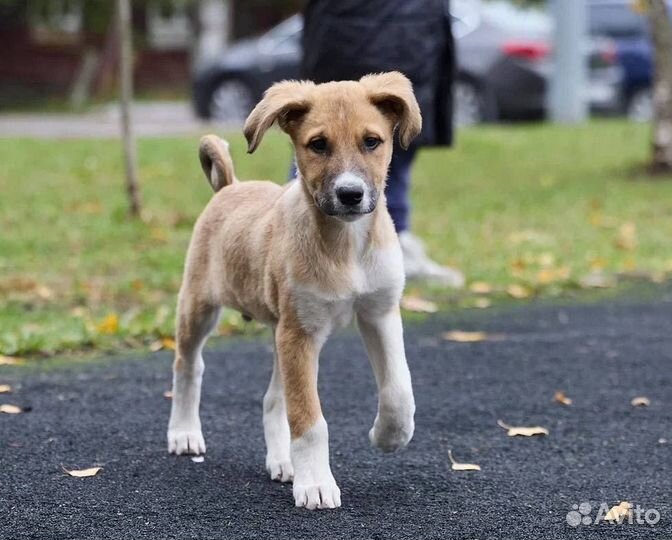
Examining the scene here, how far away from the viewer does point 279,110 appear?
13.4 ft

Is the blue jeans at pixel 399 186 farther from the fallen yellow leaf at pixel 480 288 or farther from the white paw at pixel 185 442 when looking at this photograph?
the white paw at pixel 185 442

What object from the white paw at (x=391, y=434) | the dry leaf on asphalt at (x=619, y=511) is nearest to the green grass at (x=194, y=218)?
the white paw at (x=391, y=434)

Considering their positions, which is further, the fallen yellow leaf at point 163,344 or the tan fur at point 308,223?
the fallen yellow leaf at point 163,344

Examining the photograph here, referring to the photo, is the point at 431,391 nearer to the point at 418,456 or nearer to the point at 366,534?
the point at 418,456

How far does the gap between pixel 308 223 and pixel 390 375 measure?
0.58 meters

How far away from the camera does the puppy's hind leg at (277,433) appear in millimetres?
4617

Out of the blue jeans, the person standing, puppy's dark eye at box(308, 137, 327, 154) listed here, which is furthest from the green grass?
puppy's dark eye at box(308, 137, 327, 154)

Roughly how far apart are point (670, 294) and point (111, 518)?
5.44 metres

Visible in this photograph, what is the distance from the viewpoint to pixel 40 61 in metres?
29.9

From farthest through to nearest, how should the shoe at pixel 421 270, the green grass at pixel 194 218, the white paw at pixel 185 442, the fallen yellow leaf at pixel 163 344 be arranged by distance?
the shoe at pixel 421 270 < the green grass at pixel 194 218 < the fallen yellow leaf at pixel 163 344 < the white paw at pixel 185 442

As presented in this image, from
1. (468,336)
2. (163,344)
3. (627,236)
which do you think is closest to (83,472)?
(163,344)

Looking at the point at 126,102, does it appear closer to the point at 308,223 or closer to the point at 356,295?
the point at 308,223

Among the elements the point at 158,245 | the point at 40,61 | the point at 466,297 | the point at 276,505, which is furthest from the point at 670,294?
the point at 40,61

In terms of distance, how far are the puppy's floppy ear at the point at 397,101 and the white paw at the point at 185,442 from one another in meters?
1.44
